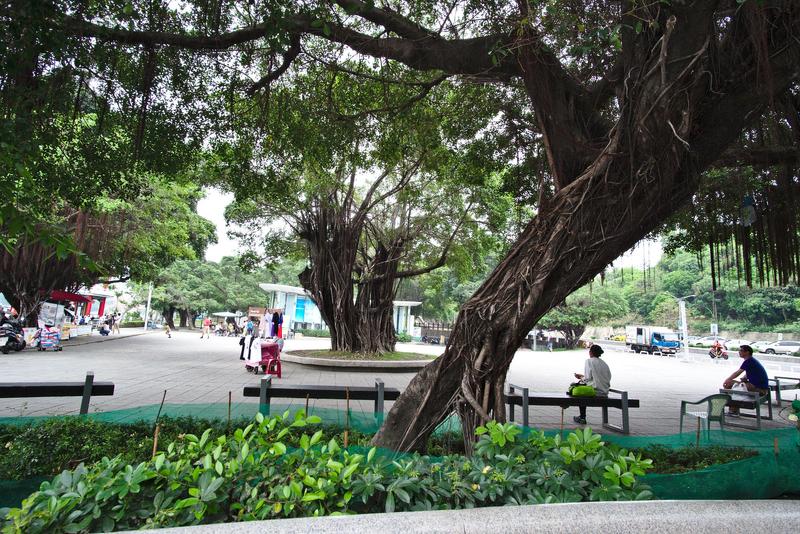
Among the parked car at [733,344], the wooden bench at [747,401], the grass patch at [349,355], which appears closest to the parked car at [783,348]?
the parked car at [733,344]

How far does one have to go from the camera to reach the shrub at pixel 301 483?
169cm

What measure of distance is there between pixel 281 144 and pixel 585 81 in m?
4.32

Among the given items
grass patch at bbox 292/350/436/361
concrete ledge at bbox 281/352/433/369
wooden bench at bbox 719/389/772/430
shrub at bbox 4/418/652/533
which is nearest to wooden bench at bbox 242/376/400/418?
shrub at bbox 4/418/652/533

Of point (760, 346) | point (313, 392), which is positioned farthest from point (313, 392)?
point (760, 346)

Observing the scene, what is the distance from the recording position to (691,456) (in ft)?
13.1

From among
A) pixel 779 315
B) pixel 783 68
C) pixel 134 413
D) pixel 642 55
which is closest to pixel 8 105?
pixel 134 413

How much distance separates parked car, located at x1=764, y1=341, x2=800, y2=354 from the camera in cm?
3244

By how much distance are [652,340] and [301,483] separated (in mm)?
36980

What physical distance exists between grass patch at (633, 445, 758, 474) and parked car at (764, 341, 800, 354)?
121ft

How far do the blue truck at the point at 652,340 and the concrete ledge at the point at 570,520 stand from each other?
112 feet

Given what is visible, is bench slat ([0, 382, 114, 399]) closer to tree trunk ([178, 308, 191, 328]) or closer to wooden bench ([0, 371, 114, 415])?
wooden bench ([0, 371, 114, 415])

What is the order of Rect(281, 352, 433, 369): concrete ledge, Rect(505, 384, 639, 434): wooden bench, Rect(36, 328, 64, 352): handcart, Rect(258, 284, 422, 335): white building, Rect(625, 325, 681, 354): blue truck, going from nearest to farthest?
1. Rect(505, 384, 639, 434): wooden bench
2. Rect(281, 352, 433, 369): concrete ledge
3. Rect(36, 328, 64, 352): handcart
4. Rect(258, 284, 422, 335): white building
5. Rect(625, 325, 681, 354): blue truck

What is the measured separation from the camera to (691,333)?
45750mm

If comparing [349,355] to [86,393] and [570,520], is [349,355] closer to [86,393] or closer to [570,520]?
[86,393]
